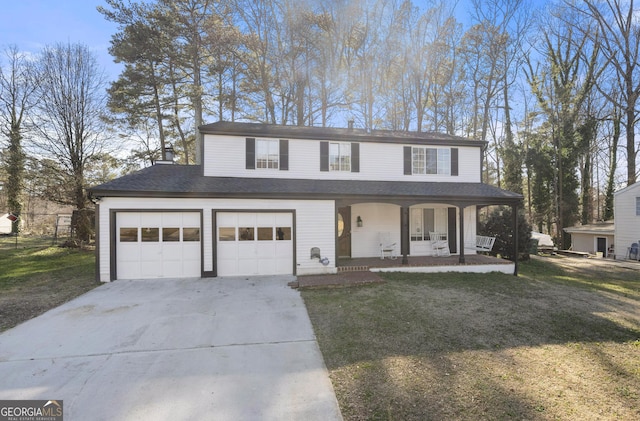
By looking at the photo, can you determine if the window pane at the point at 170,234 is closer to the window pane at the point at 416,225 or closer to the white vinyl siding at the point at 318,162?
the white vinyl siding at the point at 318,162

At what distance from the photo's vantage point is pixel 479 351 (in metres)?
4.35

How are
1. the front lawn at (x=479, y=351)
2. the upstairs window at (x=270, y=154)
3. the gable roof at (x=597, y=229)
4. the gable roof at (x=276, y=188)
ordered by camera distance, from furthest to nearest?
the gable roof at (x=597, y=229) → the upstairs window at (x=270, y=154) → the gable roof at (x=276, y=188) → the front lawn at (x=479, y=351)

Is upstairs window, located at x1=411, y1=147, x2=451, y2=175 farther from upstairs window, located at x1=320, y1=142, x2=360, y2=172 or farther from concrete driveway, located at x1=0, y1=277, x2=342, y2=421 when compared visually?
concrete driveway, located at x1=0, y1=277, x2=342, y2=421

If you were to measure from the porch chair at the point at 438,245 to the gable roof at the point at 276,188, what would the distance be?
7.05ft

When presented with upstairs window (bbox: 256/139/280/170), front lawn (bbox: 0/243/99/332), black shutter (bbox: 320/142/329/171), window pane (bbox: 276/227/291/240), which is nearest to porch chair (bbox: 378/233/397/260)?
black shutter (bbox: 320/142/329/171)

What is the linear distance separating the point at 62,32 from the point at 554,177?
34.1 meters

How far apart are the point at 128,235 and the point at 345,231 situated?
25.2ft

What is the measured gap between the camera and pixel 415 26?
1955 centimetres

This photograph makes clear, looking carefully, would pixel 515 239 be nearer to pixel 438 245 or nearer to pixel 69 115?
pixel 438 245

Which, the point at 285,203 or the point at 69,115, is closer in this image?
the point at 285,203

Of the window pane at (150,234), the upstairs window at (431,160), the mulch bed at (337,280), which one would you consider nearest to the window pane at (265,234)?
the mulch bed at (337,280)

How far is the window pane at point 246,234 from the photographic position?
30.8ft

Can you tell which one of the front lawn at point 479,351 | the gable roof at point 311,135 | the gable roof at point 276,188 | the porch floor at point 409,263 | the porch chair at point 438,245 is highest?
the gable roof at point 311,135

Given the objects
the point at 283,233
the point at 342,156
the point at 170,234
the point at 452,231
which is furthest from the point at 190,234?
the point at 452,231
